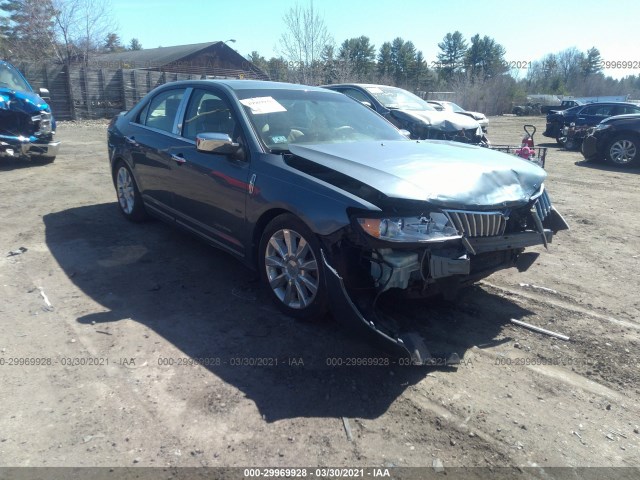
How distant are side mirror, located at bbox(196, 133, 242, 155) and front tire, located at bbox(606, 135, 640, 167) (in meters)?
11.3

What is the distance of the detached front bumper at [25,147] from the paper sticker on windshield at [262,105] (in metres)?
7.22

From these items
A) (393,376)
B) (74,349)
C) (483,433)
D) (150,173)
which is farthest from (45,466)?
(150,173)

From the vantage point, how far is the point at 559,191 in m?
8.87

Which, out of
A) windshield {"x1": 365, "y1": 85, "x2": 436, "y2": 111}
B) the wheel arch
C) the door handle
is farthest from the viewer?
windshield {"x1": 365, "y1": 85, "x2": 436, "y2": 111}

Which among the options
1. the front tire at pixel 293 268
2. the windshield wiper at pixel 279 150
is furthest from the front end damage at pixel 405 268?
the windshield wiper at pixel 279 150

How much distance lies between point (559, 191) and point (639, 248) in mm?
3421

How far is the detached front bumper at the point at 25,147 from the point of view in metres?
9.50

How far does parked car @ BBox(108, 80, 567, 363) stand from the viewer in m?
3.19

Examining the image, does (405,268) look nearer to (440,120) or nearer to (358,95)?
(440,120)

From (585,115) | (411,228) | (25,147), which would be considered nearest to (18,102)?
(25,147)

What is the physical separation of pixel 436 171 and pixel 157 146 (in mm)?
3085

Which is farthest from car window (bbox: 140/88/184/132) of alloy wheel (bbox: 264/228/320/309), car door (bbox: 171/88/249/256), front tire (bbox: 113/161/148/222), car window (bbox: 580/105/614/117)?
car window (bbox: 580/105/614/117)

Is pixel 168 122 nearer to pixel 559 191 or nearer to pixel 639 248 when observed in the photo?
pixel 639 248

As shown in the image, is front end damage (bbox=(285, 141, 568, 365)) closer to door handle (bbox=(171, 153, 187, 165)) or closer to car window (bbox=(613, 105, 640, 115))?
door handle (bbox=(171, 153, 187, 165))
